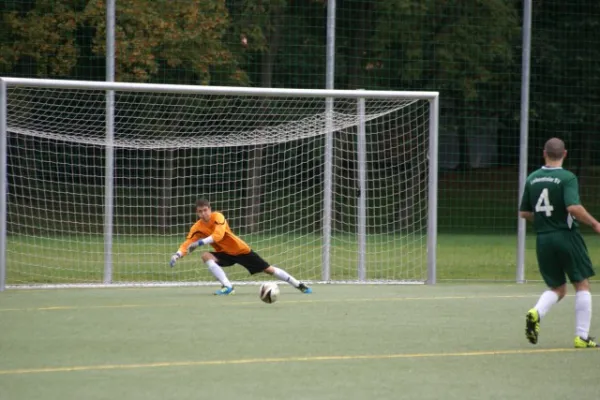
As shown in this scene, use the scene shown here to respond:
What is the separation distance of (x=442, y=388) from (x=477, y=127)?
17.0 meters

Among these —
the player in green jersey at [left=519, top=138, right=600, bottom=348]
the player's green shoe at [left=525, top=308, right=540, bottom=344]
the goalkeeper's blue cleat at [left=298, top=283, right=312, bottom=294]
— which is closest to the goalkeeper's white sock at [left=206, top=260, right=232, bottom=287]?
the goalkeeper's blue cleat at [left=298, top=283, right=312, bottom=294]

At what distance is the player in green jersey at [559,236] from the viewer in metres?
8.84

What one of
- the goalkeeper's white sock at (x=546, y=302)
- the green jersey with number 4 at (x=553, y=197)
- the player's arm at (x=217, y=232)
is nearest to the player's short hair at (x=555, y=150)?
the green jersey with number 4 at (x=553, y=197)

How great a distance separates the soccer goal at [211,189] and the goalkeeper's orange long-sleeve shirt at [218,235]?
1924 mm

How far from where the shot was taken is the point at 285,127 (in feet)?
54.5

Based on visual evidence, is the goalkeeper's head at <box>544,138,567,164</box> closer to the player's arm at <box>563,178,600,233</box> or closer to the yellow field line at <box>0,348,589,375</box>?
the player's arm at <box>563,178,600,233</box>

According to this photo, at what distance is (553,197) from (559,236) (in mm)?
298

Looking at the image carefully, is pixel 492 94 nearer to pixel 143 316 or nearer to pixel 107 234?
pixel 107 234

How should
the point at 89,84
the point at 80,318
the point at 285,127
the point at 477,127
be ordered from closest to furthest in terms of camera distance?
1. the point at 80,318
2. the point at 89,84
3. the point at 285,127
4. the point at 477,127

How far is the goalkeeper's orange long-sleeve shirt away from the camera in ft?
44.0

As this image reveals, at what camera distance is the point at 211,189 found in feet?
58.1

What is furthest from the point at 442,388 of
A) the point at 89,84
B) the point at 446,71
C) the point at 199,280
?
the point at 446,71

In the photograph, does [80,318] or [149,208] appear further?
[149,208]

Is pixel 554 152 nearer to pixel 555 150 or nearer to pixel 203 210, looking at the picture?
pixel 555 150
